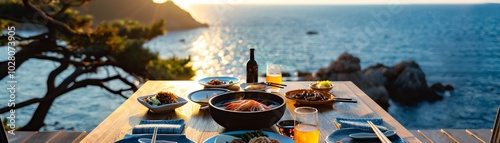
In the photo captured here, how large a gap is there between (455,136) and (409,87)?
10.4m

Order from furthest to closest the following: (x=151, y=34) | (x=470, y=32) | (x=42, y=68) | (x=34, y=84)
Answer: (x=470, y=32) → (x=42, y=68) → (x=34, y=84) → (x=151, y=34)

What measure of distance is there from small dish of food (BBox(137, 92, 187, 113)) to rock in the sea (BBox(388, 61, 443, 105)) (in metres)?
11.5

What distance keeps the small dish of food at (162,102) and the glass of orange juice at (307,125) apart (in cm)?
66

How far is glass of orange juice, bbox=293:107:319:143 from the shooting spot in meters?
1.32

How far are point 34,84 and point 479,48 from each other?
2282cm

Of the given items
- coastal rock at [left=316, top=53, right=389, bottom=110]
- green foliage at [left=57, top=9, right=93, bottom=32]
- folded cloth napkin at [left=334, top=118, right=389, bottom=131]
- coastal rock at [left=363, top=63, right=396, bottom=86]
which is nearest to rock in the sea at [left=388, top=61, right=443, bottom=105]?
coastal rock at [left=363, top=63, right=396, bottom=86]

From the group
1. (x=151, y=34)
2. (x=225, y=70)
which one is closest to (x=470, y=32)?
(x=225, y=70)

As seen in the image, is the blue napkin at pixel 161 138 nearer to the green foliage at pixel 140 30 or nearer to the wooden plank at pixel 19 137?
the wooden plank at pixel 19 137

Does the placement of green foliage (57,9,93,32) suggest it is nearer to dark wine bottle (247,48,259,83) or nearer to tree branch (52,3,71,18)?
tree branch (52,3,71,18)

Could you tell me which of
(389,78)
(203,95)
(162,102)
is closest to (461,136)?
(203,95)

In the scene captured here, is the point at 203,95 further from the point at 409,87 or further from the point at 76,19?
the point at 409,87

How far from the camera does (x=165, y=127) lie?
1.52m

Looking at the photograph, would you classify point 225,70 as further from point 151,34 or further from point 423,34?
point 423,34

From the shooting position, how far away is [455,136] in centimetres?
279
